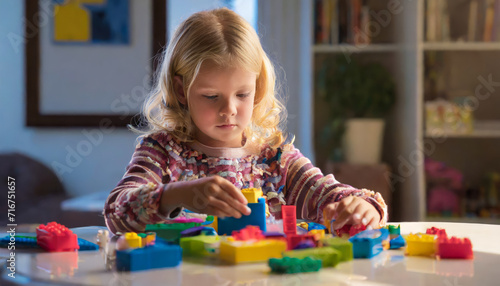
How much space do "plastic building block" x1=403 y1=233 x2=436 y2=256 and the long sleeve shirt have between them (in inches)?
11.5

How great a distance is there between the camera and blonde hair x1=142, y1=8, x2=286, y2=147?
119cm

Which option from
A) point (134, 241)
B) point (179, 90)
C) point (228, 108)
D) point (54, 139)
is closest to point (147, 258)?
point (134, 241)

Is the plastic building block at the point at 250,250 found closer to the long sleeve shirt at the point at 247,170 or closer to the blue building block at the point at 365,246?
the blue building block at the point at 365,246

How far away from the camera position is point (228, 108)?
3.76 ft

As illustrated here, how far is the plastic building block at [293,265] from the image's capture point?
0.69 metres

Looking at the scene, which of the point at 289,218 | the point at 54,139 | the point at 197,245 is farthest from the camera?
the point at 54,139

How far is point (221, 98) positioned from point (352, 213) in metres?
0.35

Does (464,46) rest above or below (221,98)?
above

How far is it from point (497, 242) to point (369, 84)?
2.15 m

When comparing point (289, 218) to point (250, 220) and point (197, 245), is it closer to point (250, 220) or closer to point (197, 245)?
point (250, 220)

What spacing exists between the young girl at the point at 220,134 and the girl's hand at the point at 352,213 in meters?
0.05

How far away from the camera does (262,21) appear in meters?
3.30

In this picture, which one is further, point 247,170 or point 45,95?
point 45,95

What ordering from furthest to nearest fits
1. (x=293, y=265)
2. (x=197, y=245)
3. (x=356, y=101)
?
(x=356, y=101)
(x=197, y=245)
(x=293, y=265)
